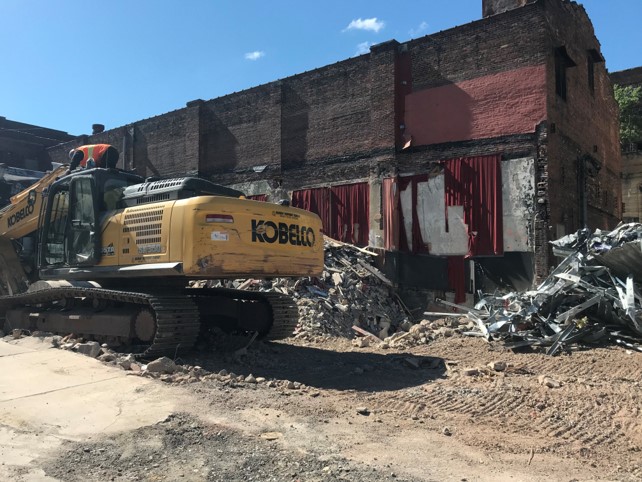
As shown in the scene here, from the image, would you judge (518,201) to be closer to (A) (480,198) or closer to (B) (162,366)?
(A) (480,198)

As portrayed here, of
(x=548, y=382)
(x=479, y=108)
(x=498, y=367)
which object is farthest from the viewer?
(x=479, y=108)

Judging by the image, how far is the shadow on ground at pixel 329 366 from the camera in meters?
6.85

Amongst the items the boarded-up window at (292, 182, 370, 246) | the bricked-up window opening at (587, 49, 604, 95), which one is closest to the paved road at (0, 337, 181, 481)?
the boarded-up window at (292, 182, 370, 246)

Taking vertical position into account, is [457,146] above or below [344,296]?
above

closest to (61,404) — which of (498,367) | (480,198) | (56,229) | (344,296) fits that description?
(56,229)

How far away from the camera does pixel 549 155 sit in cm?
1559

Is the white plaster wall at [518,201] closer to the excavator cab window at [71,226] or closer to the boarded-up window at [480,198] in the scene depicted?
the boarded-up window at [480,198]

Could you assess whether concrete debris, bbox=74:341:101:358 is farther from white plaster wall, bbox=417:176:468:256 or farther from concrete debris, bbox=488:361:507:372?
white plaster wall, bbox=417:176:468:256

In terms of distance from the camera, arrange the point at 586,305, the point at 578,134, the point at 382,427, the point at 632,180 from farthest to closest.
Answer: the point at 632,180, the point at 578,134, the point at 586,305, the point at 382,427

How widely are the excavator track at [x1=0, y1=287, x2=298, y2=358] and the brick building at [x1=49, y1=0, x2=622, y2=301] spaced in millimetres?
8549

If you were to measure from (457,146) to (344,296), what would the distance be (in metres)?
6.91

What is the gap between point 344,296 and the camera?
44.9ft

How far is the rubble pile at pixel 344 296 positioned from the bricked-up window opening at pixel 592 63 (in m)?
11.5

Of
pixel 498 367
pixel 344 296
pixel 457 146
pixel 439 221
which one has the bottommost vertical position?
pixel 498 367
